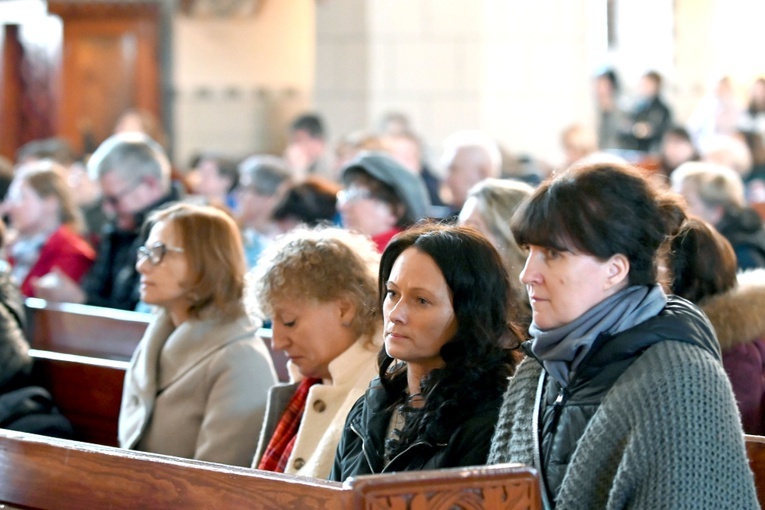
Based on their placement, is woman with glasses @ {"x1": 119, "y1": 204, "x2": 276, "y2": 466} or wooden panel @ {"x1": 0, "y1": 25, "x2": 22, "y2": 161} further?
wooden panel @ {"x1": 0, "y1": 25, "x2": 22, "y2": 161}

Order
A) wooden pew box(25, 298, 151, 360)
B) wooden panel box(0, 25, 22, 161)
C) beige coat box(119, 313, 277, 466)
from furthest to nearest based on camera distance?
wooden panel box(0, 25, 22, 161)
wooden pew box(25, 298, 151, 360)
beige coat box(119, 313, 277, 466)

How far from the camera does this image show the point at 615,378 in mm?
1924

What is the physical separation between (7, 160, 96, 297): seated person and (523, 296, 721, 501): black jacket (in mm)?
4084

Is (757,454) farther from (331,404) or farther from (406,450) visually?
(331,404)

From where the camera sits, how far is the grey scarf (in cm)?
195

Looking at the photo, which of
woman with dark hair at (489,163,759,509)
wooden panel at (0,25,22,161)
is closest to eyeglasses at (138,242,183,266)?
woman with dark hair at (489,163,759,509)

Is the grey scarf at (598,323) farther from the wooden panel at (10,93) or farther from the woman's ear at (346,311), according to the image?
the wooden panel at (10,93)

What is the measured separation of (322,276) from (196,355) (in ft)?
1.99

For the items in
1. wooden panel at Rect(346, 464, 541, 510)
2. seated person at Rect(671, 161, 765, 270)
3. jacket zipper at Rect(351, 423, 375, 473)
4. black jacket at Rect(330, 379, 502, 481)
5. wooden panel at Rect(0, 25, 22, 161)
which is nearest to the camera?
wooden panel at Rect(346, 464, 541, 510)

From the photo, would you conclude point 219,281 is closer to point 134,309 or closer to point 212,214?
point 212,214

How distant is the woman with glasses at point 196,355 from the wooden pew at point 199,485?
958 mm

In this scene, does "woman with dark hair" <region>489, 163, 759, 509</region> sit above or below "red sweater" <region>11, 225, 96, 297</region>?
above

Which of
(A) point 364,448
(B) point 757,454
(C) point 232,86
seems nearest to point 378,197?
(A) point 364,448

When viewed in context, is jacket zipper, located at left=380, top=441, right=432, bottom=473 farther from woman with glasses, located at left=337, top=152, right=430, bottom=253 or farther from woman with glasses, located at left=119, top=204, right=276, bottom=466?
woman with glasses, located at left=337, top=152, right=430, bottom=253
